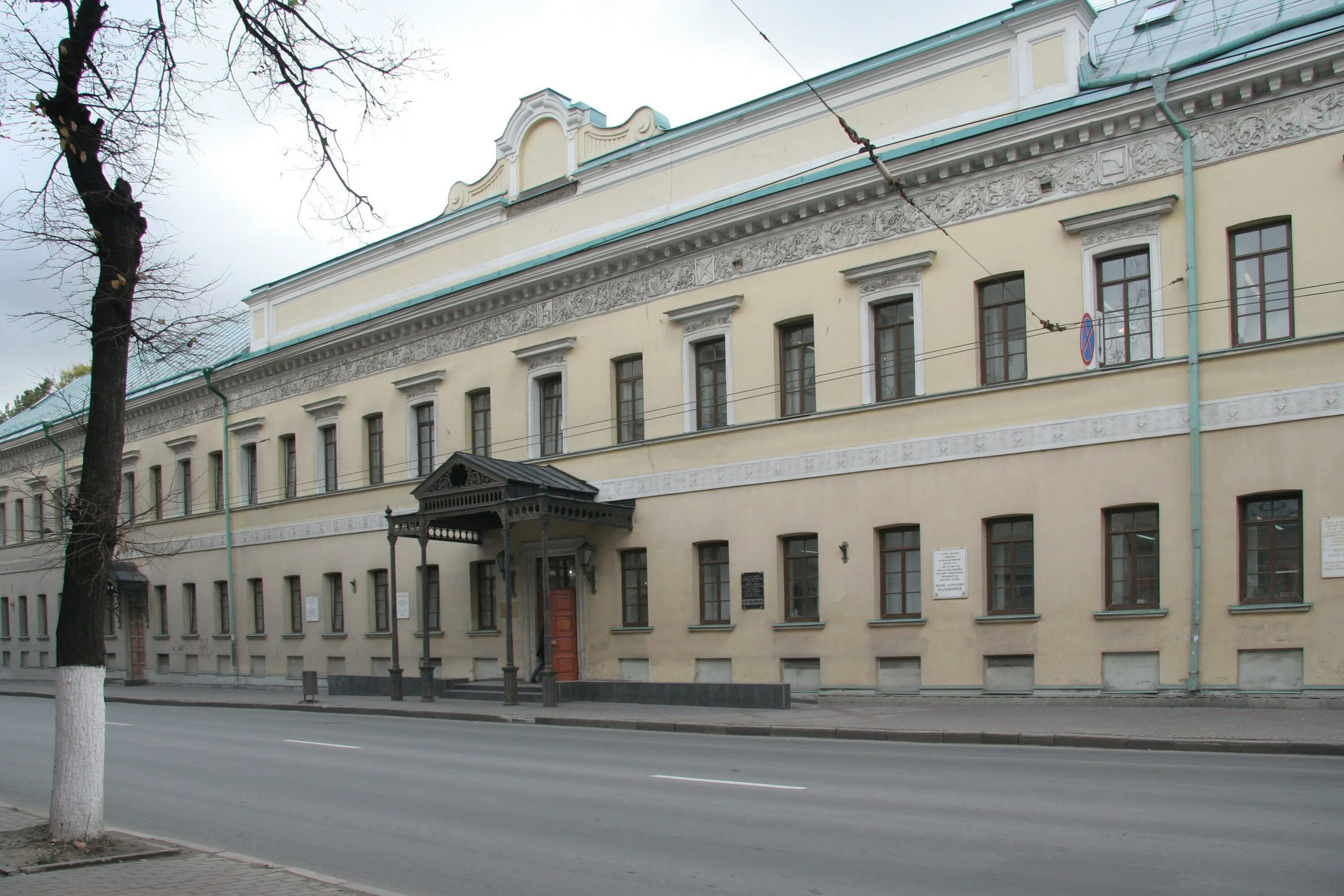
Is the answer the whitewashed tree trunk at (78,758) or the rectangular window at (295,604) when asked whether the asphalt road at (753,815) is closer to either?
the whitewashed tree trunk at (78,758)

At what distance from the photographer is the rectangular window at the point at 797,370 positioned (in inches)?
891

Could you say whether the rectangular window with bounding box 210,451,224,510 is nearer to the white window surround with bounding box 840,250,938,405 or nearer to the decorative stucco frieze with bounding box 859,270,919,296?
the white window surround with bounding box 840,250,938,405

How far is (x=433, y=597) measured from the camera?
100ft

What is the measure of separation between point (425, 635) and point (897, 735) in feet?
45.2

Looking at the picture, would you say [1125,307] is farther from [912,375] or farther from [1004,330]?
[912,375]

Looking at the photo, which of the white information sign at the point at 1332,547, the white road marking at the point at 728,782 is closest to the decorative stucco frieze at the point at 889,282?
the white information sign at the point at 1332,547

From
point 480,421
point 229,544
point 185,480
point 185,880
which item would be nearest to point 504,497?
point 480,421

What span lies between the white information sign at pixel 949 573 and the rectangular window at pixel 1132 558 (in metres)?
2.37

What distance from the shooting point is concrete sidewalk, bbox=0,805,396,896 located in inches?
289

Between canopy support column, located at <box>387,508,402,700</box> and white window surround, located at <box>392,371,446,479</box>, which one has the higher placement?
white window surround, located at <box>392,371,446,479</box>

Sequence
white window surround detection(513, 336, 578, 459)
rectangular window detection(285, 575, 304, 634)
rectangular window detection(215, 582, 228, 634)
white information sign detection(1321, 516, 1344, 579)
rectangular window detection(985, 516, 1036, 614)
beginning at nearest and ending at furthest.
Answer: white information sign detection(1321, 516, 1344, 579)
rectangular window detection(985, 516, 1036, 614)
white window surround detection(513, 336, 578, 459)
rectangular window detection(285, 575, 304, 634)
rectangular window detection(215, 582, 228, 634)

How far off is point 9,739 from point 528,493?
1007cm

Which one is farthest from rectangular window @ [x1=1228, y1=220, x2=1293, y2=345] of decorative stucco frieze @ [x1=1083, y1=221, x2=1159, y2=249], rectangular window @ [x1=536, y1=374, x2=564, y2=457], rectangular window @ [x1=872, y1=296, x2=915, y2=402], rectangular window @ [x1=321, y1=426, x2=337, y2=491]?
rectangular window @ [x1=321, y1=426, x2=337, y2=491]

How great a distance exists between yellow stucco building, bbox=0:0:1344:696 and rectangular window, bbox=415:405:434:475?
0.19 metres
